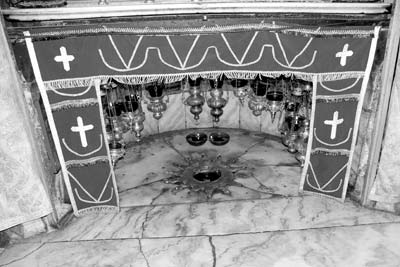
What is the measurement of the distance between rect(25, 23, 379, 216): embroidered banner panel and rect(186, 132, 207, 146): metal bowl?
69.5 inches

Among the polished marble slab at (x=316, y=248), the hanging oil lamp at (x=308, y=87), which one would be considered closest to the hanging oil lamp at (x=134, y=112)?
the polished marble slab at (x=316, y=248)

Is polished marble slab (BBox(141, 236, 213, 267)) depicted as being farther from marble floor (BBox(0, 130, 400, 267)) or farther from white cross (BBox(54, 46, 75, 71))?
white cross (BBox(54, 46, 75, 71))

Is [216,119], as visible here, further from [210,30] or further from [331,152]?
[210,30]

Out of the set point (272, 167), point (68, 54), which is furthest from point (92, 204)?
point (272, 167)

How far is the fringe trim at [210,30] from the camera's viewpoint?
123 inches

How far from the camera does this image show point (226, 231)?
11.9ft

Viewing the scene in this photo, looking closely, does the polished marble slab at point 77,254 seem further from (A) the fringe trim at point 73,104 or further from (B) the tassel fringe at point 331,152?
(B) the tassel fringe at point 331,152

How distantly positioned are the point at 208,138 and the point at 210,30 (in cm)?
239

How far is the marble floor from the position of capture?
10.9 feet

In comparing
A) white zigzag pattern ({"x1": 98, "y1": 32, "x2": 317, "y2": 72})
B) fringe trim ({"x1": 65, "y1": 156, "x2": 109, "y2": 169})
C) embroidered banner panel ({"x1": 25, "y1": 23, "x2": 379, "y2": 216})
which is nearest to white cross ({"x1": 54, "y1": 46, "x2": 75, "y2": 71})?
embroidered banner panel ({"x1": 25, "y1": 23, "x2": 379, "y2": 216})

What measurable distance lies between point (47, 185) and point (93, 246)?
2.31 ft

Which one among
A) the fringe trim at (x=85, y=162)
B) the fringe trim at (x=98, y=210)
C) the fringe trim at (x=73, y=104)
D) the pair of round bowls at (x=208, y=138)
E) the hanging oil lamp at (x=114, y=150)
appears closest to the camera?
the fringe trim at (x=73, y=104)

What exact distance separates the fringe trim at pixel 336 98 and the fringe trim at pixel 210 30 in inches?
22.6

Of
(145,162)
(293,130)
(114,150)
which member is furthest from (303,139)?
(114,150)
